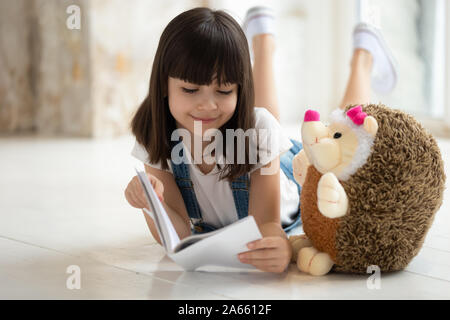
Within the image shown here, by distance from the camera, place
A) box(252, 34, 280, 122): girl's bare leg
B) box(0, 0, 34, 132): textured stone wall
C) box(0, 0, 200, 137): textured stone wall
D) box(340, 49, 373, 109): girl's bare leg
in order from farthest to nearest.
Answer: box(0, 0, 34, 132): textured stone wall, box(0, 0, 200, 137): textured stone wall, box(340, 49, 373, 109): girl's bare leg, box(252, 34, 280, 122): girl's bare leg

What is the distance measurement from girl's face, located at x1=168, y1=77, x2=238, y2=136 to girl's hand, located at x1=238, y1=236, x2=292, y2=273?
0.20m

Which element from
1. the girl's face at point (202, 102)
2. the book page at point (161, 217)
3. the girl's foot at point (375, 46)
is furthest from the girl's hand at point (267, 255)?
the girl's foot at point (375, 46)

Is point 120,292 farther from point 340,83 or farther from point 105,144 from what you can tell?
point 340,83

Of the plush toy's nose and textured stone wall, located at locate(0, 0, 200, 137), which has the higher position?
textured stone wall, located at locate(0, 0, 200, 137)

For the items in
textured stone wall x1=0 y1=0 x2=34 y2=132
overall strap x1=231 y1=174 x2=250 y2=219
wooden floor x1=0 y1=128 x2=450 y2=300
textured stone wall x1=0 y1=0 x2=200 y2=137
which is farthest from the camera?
textured stone wall x1=0 y1=0 x2=34 y2=132

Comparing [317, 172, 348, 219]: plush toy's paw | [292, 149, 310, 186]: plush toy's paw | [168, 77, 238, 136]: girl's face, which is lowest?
[317, 172, 348, 219]: plush toy's paw

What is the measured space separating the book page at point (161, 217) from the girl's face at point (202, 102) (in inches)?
6.1

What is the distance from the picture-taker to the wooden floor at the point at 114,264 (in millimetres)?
782

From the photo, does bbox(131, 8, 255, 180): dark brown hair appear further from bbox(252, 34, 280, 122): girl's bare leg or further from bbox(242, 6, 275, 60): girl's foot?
bbox(242, 6, 275, 60): girl's foot

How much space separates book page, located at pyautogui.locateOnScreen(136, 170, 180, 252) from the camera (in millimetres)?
789

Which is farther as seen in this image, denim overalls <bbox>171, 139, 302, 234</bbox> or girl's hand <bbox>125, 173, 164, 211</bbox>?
denim overalls <bbox>171, 139, 302, 234</bbox>

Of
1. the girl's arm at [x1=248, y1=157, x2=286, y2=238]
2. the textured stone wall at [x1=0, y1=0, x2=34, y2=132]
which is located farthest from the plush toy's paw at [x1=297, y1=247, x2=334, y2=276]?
the textured stone wall at [x1=0, y1=0, x2=34, y2=132]

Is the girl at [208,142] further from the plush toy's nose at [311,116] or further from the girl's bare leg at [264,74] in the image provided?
the girl's bare leg at [264,74]
